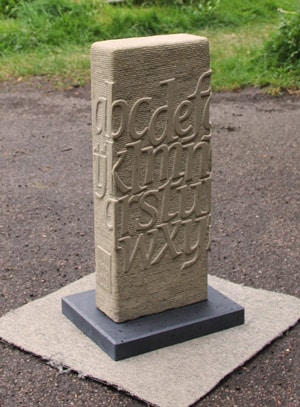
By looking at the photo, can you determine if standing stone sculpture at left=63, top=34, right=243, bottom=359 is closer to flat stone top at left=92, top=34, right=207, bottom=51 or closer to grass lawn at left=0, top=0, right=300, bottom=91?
flat stone top at left=92, top=34, right=207, bottom=51

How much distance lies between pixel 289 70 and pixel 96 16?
2.66 meters

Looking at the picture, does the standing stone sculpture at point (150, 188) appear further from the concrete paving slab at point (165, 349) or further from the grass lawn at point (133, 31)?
the grass lawn at point (133, 31)

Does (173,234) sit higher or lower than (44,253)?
higher

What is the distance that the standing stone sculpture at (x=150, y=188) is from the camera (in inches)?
132

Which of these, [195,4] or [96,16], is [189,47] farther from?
[195,4]

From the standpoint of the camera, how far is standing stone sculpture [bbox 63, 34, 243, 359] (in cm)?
336

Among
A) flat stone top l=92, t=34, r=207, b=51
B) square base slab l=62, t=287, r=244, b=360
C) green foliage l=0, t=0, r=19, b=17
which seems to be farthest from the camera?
green foliage l=0, t=0, r=19, b=17

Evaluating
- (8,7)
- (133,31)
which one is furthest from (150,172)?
(8,7)

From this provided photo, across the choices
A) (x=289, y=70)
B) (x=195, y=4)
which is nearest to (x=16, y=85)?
(x=289, y=70)

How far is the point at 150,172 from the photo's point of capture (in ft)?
11.5

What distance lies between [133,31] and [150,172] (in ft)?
20.2

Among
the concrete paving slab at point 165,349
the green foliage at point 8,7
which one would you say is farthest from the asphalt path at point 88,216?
the green foliage at point 8,7

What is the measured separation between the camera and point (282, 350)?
142 inches

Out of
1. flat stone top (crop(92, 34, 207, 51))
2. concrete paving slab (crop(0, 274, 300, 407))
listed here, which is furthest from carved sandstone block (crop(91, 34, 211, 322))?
concrete paving slab (crop(0, 274, 300, 407))
